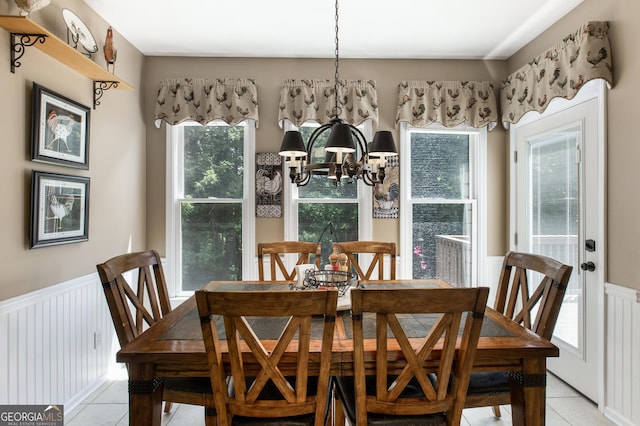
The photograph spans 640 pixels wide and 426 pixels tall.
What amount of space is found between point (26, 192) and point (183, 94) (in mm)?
1625

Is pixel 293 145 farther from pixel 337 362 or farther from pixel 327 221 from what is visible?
pixel 327 221

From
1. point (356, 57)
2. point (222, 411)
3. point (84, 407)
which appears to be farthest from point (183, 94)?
point (222, 411)

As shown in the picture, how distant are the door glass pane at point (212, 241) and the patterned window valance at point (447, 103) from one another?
183 centimetres

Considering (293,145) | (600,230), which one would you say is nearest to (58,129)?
(293,145)

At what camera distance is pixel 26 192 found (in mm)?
2088

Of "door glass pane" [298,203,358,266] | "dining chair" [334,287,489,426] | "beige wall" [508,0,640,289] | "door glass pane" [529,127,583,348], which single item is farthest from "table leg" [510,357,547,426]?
"door glass pane" [298,203,358,266]

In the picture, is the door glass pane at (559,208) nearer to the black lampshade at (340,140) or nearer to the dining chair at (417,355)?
the dining chair at (417,355)

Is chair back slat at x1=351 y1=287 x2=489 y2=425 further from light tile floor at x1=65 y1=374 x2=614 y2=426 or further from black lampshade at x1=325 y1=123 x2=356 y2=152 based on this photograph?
light tile floor at x1=65 y1=374 x2=614 y2=426

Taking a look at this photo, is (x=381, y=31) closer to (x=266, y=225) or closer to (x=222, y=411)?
(x=266, y=225)

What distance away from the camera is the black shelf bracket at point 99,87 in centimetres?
271

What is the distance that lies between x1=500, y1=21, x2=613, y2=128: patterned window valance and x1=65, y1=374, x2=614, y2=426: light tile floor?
81.1 inches

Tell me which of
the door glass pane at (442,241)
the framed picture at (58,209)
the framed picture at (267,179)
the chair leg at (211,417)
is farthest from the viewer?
the door glass pane at (442,241)

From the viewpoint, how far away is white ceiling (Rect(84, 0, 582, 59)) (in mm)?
2633

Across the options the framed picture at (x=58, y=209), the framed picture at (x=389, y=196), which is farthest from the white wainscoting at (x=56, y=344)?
the framed picture at (x=389, y=196)
